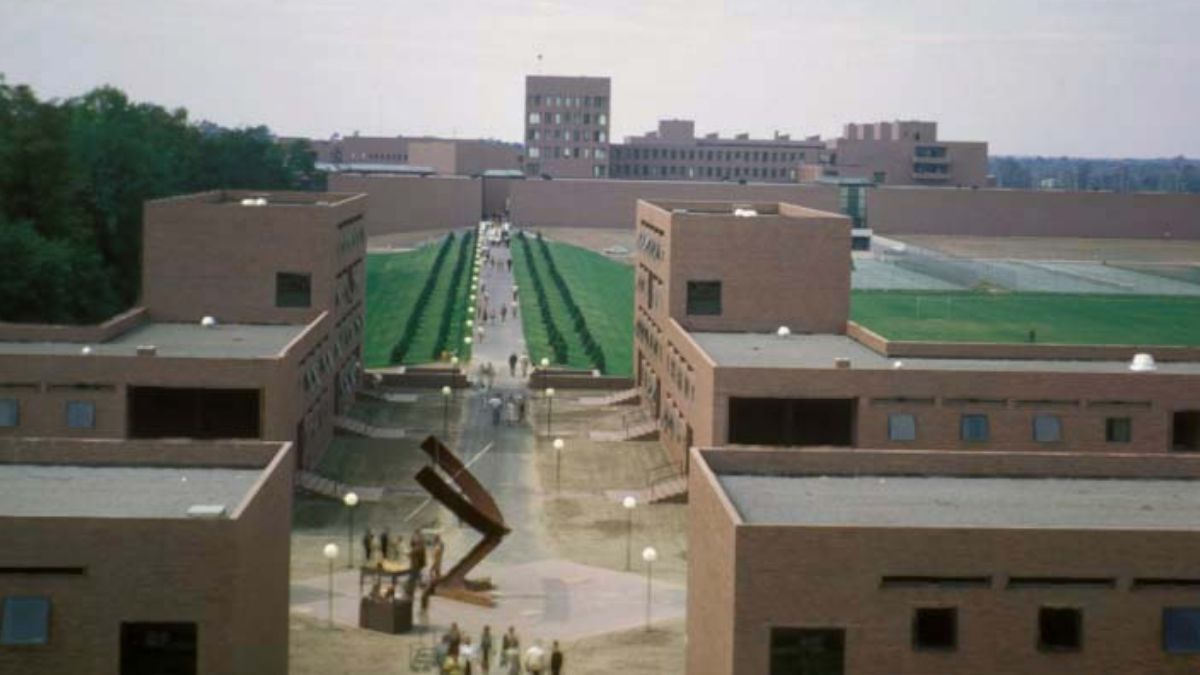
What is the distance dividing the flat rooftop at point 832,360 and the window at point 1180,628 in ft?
62.3

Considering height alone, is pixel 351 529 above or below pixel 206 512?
below

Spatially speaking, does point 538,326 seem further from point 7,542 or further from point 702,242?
point 7,542

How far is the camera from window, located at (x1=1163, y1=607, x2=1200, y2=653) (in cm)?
2292

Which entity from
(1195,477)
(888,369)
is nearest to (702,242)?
(888,369)

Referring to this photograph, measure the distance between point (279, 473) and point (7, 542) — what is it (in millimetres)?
5441

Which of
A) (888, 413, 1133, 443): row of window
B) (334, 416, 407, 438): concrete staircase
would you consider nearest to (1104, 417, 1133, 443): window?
(888, 413, 1133, 443): row of window

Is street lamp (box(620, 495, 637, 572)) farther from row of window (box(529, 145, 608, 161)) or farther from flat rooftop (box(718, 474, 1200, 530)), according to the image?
row of window (box(529, 145, 608, 161))

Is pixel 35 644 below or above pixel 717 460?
below

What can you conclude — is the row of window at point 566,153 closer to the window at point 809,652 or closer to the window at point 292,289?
the window at point 292,289

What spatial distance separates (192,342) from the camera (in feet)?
155

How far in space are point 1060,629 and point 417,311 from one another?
64826 millimetres

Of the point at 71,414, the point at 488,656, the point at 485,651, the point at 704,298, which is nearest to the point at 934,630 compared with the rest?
the point at 485,651

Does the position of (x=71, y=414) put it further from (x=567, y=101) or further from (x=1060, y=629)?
→ (x=567, y=101)

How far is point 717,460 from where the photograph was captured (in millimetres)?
27656
